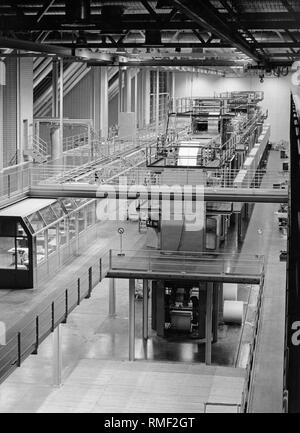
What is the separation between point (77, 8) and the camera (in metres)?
13.2

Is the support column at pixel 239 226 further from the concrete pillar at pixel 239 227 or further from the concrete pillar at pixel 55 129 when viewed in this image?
the concrete pillar at pixel 55 129

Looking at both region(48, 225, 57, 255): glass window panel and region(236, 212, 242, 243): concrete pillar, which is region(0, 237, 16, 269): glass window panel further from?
region(236, 212, 242, 243): concrete pillar

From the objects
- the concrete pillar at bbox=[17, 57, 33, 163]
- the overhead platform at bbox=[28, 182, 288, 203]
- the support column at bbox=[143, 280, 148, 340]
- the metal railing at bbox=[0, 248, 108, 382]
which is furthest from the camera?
the concrete pillar at bbox=[17, 57, 33, 163]

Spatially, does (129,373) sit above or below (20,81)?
below

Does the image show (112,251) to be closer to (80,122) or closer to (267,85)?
(80,122)

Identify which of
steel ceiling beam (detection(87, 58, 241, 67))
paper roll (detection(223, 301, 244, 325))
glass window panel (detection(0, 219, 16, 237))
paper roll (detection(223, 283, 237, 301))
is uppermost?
steel ceiling beam (detection(87, 58, 241, 67))

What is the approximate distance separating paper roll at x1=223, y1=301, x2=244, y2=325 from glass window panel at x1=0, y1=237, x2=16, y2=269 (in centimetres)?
572

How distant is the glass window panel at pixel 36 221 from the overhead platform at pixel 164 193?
5.05 feet

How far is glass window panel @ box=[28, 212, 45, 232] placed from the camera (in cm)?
1742

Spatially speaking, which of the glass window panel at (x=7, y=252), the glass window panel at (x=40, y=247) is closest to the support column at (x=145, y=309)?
the glass window panel at (x=40, y=247)

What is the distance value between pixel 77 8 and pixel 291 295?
873 cm

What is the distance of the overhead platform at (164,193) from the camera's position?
63.8 feet

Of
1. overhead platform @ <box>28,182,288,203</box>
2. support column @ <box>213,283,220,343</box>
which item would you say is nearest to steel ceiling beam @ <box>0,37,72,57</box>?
overhead platform @ <box>28,182,288,203</box>
